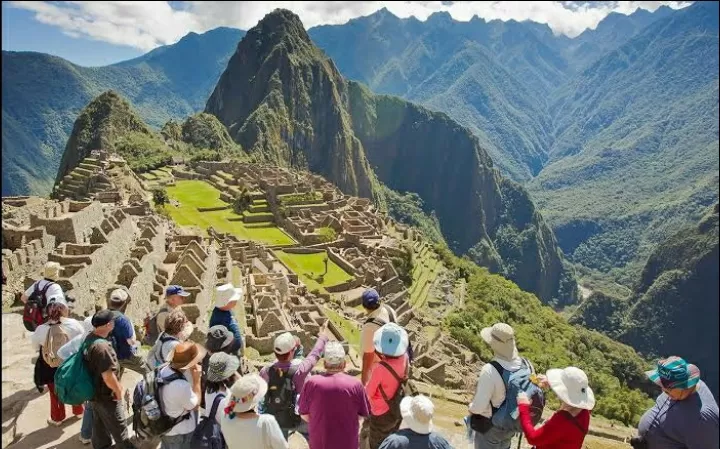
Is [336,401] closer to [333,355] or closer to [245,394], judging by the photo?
[333,355]

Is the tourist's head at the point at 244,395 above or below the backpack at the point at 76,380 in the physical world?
above

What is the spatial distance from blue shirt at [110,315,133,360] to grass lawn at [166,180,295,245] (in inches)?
1350

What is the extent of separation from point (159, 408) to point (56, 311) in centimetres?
293

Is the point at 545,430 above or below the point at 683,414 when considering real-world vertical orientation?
below

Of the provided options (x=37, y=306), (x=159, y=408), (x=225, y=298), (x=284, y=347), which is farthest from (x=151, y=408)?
(x=37, y=306)

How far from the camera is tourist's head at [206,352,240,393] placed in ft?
19.5

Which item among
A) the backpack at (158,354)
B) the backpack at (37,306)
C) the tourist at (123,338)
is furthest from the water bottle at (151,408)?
the backpack at (37,306)

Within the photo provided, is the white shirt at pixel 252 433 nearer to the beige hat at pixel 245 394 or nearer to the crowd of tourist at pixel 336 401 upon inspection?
the crowd of tourist at pixel 336 401

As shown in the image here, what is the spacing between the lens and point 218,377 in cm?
594

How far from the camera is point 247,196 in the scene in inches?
2174

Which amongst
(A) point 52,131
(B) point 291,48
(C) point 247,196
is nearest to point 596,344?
(C) point 247,196

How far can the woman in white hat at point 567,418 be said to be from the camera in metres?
5.65

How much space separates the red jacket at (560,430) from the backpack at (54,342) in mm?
6497

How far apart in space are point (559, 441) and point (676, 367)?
1.69m
